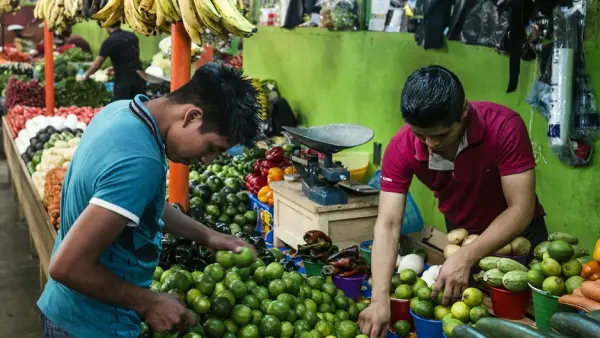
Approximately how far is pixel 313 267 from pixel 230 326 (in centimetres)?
96

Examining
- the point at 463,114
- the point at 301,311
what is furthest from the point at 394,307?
the point at 463,114

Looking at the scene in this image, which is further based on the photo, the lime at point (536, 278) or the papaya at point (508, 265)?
the papaya at point (508, 265)

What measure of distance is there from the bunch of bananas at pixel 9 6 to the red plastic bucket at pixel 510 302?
24.1ft

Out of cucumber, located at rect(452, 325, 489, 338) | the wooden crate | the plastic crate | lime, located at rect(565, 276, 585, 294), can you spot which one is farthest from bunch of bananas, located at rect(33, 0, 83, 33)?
cucumber, located at rect(452, 325, 489, 338)

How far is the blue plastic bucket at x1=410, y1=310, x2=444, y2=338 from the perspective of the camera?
271 centimetres

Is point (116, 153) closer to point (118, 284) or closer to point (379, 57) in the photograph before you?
point (118, 284)

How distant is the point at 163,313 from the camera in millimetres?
2166

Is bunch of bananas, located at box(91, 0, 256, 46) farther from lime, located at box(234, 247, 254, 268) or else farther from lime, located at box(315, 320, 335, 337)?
lime, located at box(315, 320, 335, 337)

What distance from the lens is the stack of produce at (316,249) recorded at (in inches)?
137

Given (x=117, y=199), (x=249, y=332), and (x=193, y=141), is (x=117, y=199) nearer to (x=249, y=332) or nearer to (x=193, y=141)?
(x=193, y=141)

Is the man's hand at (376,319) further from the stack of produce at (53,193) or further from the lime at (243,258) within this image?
the stack of produce at (53,193)

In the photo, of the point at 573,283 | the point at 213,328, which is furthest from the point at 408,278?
the point at 213,328

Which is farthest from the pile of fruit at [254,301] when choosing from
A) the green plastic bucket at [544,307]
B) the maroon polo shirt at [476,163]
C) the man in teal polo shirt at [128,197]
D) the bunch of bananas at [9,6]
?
the bunch of bananas at [9,6]

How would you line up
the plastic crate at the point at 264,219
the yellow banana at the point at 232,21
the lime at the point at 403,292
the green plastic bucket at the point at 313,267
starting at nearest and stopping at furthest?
the lime at the point at 403,292 → the yellow banana at the point at 232,21 → the green plastic bucket at the point at 313,267 → the plastic crate at the point at 264,219
